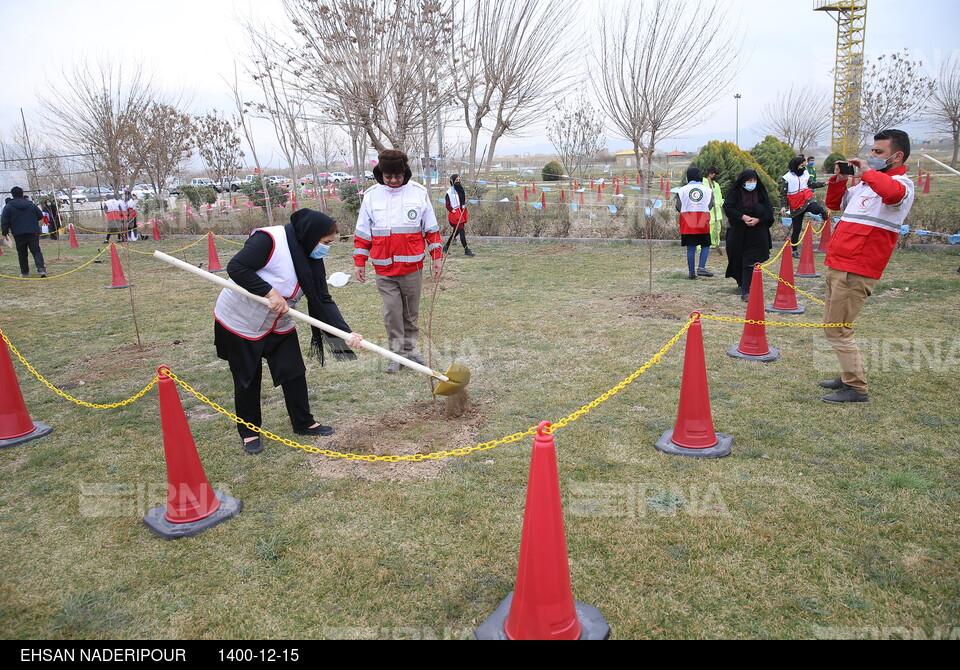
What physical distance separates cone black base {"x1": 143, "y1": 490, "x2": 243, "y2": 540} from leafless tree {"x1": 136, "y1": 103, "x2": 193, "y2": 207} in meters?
20.0

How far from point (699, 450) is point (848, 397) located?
1.66 meters

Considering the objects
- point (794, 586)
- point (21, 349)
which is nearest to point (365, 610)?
point (794, 586)

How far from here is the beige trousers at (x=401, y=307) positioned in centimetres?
575

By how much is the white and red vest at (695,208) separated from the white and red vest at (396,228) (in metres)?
5.05

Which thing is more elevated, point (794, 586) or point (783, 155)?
point (783, 155)

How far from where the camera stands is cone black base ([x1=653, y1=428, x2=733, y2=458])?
4.07 meters

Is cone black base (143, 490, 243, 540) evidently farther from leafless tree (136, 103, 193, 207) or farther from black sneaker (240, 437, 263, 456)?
leafless tree (136, 103, 193, 207)

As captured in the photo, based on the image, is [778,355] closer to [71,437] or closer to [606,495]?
[606,495]

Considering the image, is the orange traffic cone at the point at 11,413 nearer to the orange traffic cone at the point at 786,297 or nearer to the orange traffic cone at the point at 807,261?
the orange traffic cone at the point at 786,297

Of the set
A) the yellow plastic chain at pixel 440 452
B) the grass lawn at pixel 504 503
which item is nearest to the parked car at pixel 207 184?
the grass lawn at pixel 504 503

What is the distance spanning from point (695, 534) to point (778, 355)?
11.1 ft

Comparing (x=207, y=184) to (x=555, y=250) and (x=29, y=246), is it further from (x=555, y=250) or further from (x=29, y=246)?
(x=555, y=250)

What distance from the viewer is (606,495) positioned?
366 cm

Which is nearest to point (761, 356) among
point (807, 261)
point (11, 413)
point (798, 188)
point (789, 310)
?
point (789, 310)
